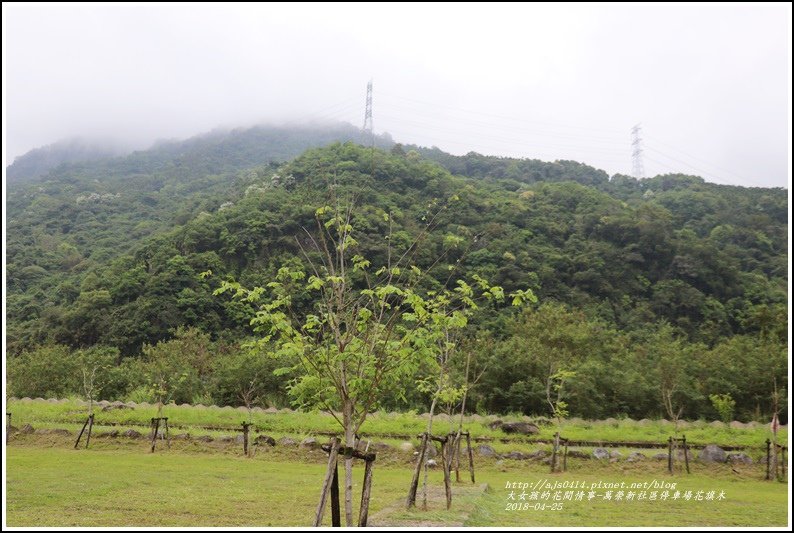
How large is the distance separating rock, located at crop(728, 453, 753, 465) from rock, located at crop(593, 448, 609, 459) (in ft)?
11.8

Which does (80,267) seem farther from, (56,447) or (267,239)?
(56,447)

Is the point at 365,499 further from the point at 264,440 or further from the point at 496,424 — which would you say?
the point at 496,424

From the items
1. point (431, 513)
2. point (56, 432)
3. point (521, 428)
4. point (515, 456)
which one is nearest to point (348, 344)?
point (431, 513)

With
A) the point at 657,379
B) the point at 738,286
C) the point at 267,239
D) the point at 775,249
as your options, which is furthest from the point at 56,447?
the point at 775,249

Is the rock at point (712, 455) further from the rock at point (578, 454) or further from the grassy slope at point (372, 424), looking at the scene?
the rock at point (578, 454)

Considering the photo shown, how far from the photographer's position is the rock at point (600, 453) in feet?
62.7

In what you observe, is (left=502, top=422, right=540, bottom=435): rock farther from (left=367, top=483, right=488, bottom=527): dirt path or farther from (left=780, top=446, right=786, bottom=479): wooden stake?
(left=367, top=483, right=488, bottom=527): dirt path

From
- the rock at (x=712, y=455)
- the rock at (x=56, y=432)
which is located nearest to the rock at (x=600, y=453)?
the rock at (x=712, y=455)

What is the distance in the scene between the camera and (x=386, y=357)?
722cm

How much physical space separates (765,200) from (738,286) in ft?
56.7

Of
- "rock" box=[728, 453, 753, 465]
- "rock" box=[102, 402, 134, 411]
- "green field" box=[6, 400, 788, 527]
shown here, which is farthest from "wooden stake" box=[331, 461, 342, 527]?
"rock" box=[102, 402, 134, 411]

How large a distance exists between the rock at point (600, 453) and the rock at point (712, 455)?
9.13 ft

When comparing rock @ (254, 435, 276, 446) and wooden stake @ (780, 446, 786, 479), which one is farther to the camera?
rock @ (254, 435, 276, 446)

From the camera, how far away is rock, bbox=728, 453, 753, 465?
18.7 m
